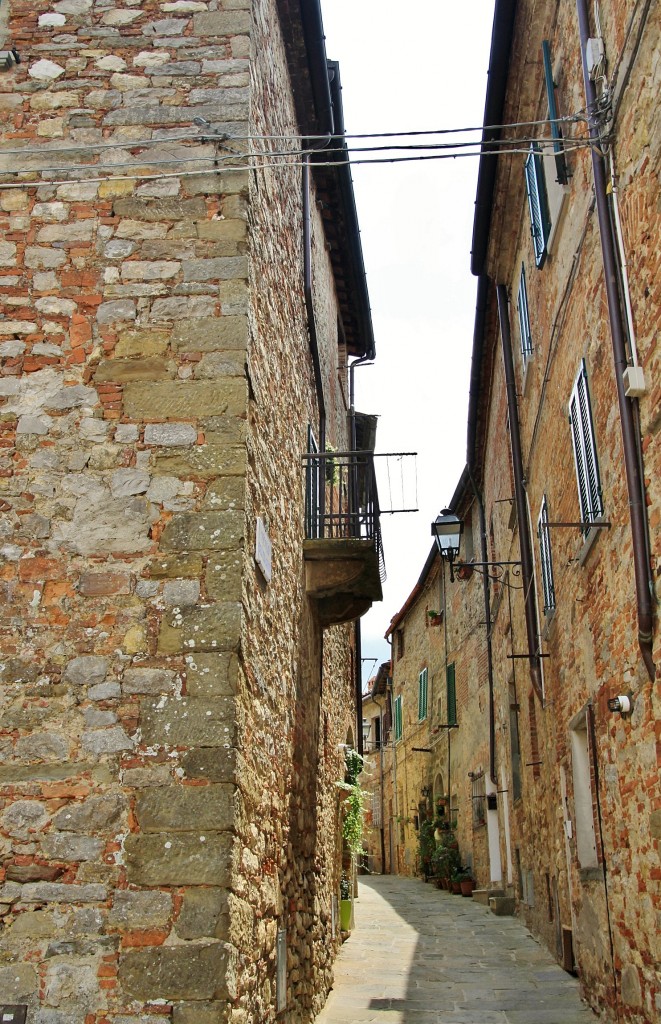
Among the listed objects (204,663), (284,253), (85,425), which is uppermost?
(284,253)

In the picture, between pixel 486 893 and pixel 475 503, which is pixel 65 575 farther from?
pixel 475 503

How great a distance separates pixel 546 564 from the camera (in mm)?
8914

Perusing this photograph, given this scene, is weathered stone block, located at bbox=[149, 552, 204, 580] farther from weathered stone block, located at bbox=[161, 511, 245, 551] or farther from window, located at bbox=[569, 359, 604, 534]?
window, located at bbox=[569, 359, 604, 534]

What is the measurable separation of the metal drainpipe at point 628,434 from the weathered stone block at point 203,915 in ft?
8.25

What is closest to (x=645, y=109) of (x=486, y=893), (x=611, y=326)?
(x=611, y=326)

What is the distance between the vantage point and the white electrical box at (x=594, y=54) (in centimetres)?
585

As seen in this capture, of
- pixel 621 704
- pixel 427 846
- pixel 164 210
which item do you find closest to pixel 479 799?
pixel 427 846

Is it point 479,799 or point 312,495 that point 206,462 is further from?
point 479,799

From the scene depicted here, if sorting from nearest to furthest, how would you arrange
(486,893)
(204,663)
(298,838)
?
1. (204,663)
2. (298,838)
3. (486,893)

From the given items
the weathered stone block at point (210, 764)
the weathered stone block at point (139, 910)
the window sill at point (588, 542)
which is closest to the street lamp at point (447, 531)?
the window sill at point (588, 542)

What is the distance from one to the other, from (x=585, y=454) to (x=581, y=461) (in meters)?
0.21

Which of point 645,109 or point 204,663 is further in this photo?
point 645,109

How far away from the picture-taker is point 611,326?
5.46 metres

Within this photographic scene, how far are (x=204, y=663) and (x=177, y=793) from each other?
24.5 inches
